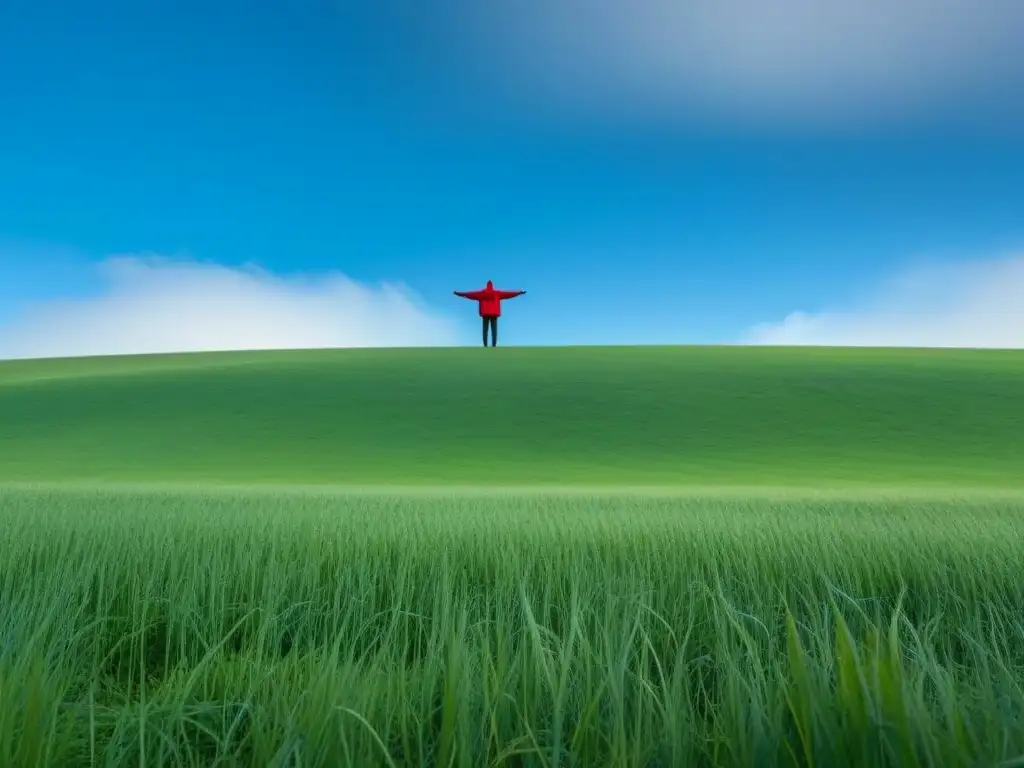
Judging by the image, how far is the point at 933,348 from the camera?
4131 cm

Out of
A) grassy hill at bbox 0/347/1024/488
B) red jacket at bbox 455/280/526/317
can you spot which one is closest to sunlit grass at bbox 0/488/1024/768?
grassy hill at bbox 0/347/1024/488

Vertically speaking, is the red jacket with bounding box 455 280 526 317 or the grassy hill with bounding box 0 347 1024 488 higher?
the red jacket with bounding box 455 280 526 317

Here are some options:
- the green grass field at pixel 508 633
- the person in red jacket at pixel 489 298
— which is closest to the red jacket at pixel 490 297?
the person in red jacket at pixel 489 298

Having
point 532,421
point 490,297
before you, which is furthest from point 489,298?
point 532,421

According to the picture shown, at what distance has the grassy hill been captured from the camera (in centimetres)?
1905

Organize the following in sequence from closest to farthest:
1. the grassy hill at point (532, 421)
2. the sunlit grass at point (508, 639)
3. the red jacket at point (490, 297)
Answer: the sunlit grass at point (508, 639), the grassy hill at point (532, 421), the red jacket at point (490, 297)

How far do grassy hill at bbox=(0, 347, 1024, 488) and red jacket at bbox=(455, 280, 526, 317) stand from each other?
2.41 meters

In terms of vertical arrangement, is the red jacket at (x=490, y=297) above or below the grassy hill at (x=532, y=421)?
above

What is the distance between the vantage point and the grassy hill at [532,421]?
19047 mm

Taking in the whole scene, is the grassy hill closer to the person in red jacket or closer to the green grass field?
the person in red jacket

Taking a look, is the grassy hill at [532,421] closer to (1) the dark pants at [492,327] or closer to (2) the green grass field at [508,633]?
(1) the dark pants at [492,327]

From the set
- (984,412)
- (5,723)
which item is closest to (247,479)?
(5,723)

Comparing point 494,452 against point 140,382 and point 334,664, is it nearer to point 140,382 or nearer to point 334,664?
point 140,382

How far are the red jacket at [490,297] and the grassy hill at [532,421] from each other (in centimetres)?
241
